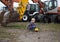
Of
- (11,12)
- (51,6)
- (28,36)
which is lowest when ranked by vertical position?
(28,36)

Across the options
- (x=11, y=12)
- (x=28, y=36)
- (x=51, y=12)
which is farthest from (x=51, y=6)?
(x=28, y=36)

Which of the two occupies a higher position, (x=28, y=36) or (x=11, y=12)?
(x=11, y=12)

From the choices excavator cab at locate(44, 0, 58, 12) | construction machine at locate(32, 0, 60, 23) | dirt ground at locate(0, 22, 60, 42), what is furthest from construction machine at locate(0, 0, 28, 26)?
excavator cab at locate(44, 0, 58, 12)

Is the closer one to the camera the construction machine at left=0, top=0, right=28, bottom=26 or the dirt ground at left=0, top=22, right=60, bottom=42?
the dirt ground at left=0, top=22, right=60, bottom=42

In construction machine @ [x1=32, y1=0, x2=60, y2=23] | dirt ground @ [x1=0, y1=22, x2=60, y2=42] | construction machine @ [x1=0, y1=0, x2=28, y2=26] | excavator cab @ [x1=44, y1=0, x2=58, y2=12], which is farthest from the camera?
excavator cab @ [x1=44, y1=0, x2=58, y2=12]

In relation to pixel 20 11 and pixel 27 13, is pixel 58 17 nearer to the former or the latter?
pixel 27 13

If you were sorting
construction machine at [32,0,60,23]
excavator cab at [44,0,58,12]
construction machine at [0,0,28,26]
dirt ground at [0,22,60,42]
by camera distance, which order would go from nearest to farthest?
dirt ground at [0,22,60,42] → construction machine at [0,0,28,26] → construction machine at [32,0,60,23] → excavator cab at [44,0,58,12]

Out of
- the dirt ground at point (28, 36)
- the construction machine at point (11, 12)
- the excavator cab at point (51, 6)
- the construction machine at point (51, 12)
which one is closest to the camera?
the dirt ground at point (28, 36)

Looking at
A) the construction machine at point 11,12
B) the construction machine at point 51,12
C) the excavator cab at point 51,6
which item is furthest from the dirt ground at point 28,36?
the excavator cab at point 51,6

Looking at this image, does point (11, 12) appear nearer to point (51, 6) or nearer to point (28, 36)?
point (28, 36)

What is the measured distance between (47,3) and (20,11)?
30.2ft

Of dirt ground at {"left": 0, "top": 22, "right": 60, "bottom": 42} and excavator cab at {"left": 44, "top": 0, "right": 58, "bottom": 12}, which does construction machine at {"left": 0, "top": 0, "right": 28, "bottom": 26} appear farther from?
→ excavator cab at {"left": 44, "top": 0, "right": 58, "bottom": 12}

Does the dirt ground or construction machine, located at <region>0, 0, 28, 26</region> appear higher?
construction machine, located at <region>0, 0, 28, 26</region>

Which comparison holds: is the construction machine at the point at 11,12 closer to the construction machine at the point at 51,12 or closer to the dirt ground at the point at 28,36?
the dirt ground at the point at 28,36
